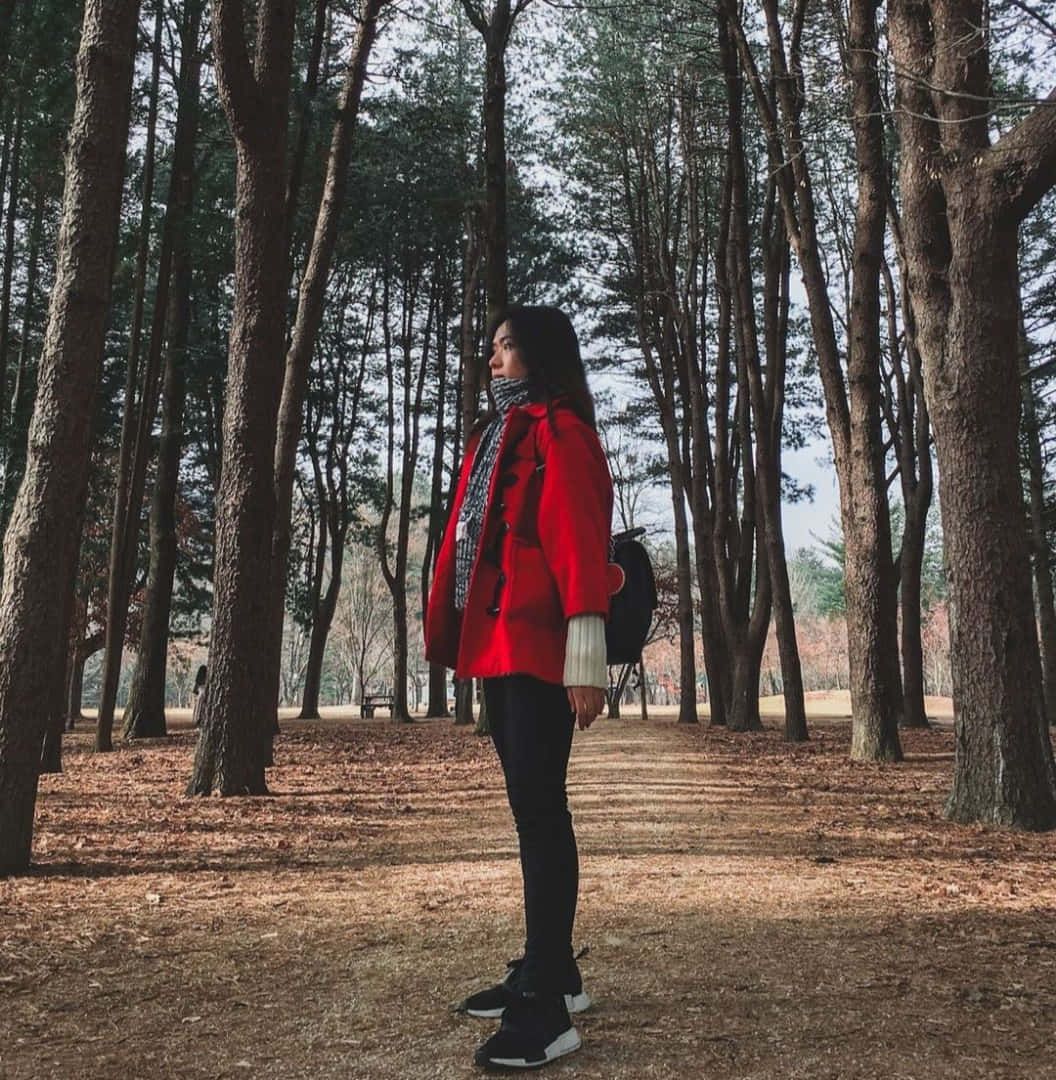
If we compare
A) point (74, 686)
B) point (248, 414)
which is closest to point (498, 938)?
point (248, 414)

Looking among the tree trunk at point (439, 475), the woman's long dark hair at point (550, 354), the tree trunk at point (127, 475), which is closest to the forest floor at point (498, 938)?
the woman's long dark hair at point (550, 354)

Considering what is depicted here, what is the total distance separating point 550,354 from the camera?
2.93 meters

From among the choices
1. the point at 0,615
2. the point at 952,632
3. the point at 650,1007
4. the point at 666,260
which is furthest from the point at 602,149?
Result: the point at 650,1007

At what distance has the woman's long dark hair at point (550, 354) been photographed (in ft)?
9.48

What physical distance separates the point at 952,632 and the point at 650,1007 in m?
4.27

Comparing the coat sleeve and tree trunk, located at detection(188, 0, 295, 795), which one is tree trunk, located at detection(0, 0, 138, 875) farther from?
the coat sleeve

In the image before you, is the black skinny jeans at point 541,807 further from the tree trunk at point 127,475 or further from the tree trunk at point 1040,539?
the tree trunk at point 1040,539

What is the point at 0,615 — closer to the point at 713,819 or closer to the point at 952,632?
the point at 713,819

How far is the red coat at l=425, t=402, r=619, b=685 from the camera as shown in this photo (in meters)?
2.62

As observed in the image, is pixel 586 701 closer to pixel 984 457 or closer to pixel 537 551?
pixel 537 551

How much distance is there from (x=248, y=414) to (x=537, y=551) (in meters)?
5.75

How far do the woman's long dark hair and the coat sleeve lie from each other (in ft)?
0.28

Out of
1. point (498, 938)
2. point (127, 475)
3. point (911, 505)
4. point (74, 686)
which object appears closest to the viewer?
point (498, 938)

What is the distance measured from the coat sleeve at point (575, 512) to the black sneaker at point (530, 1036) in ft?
3.38
